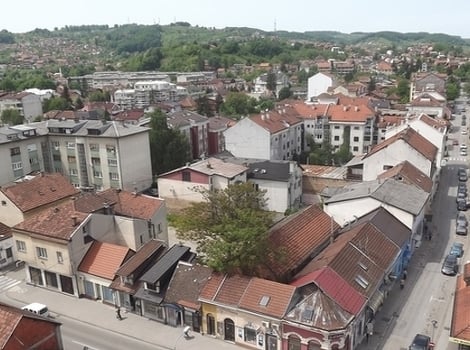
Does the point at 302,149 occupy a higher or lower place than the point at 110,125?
lower

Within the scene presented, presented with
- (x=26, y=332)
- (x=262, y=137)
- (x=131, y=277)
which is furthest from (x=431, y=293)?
(x=262, y=137)

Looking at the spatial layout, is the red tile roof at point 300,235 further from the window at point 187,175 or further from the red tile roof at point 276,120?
the red tile roof at point 276,120

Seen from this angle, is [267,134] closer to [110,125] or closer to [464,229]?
[110,125]

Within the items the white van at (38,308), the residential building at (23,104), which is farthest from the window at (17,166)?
the residential building at (23,104)

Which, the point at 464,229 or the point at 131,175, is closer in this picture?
the point at 464,229

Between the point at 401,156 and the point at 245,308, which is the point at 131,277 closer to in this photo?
the point at 245,308

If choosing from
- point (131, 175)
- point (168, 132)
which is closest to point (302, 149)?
point (168, 132)

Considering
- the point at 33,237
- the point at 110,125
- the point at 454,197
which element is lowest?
the point at 454,197
